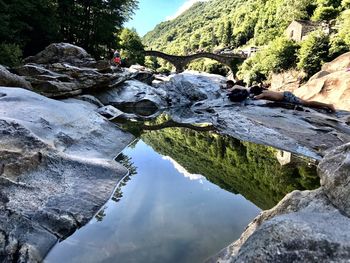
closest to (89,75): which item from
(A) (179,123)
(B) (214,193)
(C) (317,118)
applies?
(A) (179,123)

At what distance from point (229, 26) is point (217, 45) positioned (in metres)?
13.0

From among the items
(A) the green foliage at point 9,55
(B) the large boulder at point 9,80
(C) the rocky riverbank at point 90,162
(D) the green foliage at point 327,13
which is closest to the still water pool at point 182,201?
(C) the rocky riverbank at point 90,162

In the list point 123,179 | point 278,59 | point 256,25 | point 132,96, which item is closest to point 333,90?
point 132,96

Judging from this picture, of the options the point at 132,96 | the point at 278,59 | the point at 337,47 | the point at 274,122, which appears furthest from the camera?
the point at 278,59

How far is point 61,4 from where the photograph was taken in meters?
28.0

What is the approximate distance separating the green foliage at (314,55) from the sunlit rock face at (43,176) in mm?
35507

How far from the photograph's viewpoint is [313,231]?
269 centimetres

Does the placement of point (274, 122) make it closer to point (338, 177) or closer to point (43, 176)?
point (43, 176)

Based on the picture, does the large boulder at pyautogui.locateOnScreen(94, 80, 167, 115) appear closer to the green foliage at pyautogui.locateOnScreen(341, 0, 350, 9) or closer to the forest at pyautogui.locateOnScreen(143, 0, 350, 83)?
the forest at pyautogui.locateOnScreen(143, 0, 350, 83)

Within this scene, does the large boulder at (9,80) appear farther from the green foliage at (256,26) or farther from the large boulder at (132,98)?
the green foliage at (256,26)

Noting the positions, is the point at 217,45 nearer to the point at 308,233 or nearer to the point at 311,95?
the point at 311,95

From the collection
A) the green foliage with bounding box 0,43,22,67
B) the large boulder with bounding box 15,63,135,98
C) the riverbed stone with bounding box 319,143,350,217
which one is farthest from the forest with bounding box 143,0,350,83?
the riverbed stone with bounding box 319,143,350,217

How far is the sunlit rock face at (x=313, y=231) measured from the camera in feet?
8.18

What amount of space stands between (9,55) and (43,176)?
14.3 metres
